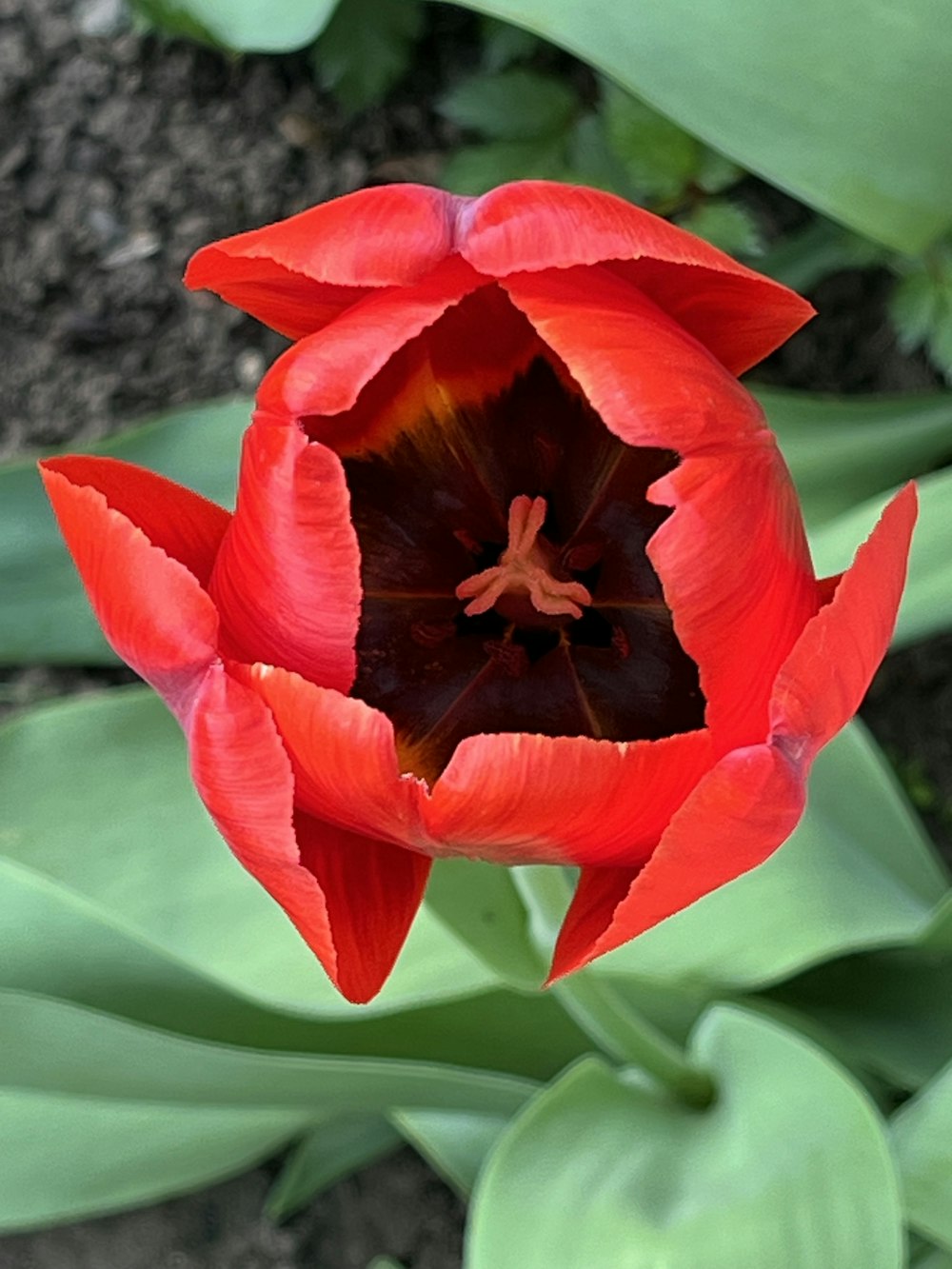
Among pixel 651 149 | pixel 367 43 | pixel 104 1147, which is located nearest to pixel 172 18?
pixel 367 43

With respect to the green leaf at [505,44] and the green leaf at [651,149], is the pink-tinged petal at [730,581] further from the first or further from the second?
the green leaf at [505,44]

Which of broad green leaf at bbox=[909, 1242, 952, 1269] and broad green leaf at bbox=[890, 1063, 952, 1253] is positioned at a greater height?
broad green leaf at bbox=[890, 1063, 952, 1253]

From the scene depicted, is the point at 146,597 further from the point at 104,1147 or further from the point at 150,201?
the point at 150,201

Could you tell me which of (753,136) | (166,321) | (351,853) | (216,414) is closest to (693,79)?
(753,136)

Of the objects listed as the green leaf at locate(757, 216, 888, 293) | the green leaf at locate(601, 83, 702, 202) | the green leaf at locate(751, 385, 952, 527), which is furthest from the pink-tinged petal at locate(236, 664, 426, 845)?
the green leaf at locate(757, 216, 888, 293)

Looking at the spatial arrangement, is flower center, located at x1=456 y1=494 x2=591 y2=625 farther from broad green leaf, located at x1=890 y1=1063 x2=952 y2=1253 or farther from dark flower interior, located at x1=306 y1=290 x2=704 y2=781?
broad green leaf, located at x1=890 y1=1063 x2=952 y2=1253

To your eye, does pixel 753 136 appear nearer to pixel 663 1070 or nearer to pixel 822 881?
pixel 822 881

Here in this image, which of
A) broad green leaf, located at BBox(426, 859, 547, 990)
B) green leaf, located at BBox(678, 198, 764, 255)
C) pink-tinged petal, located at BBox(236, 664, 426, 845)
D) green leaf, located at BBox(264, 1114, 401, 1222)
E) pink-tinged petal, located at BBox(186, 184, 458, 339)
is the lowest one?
green leaf, located at BBox(264, 1114, 401, 1222)

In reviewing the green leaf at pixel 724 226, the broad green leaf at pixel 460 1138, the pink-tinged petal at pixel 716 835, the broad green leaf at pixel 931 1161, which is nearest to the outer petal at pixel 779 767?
the pink-tinged petal at pixel 716 835
